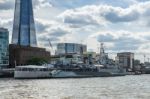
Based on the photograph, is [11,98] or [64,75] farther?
[64,75]

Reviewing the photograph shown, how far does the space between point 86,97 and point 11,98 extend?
11.2m

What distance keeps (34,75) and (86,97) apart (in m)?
114

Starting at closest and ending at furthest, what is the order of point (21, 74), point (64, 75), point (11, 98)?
point (11, 98) → point (21, 74) → point (64, 75)

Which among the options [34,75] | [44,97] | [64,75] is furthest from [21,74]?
[44,97]

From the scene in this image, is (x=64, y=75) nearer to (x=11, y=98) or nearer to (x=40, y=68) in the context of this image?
(x=40, y=68)

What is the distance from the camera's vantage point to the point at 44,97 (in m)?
70.7

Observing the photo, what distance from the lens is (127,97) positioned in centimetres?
7075

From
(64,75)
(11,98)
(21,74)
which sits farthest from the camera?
(64,75)

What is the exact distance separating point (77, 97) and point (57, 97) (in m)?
3.01

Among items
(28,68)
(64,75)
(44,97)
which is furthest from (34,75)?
(44,97)

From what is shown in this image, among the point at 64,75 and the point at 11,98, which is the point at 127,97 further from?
the point at 64,75

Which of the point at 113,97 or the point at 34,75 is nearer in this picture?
the point at 113,97

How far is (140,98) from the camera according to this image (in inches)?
2699

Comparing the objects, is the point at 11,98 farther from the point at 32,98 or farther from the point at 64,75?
the point at 64,75
